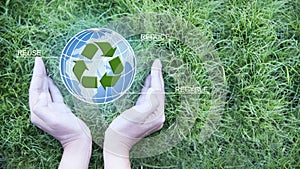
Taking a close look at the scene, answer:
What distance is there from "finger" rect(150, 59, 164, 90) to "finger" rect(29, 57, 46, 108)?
0.94 ft

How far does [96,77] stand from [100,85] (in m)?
0.02

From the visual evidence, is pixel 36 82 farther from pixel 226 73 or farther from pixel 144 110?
pixel 226 73

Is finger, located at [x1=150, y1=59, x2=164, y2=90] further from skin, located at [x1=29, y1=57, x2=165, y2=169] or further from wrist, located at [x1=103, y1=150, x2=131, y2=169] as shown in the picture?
wrist, located at [x1=103, y1=150, x2=131, y2=169]

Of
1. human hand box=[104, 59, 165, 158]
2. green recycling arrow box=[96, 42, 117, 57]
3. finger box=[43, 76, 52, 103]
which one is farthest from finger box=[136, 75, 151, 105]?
finger box=[43, 76, 52, 103]

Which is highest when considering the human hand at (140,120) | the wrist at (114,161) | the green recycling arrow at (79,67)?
the green recycling arrow at (79,67)

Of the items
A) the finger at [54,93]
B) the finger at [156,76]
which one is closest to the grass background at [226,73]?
the finger at [54,93]

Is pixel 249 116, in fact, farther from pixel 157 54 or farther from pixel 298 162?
pixel 157 54

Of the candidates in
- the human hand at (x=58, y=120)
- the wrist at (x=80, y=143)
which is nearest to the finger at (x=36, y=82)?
the human hand at (x=58, y=120)

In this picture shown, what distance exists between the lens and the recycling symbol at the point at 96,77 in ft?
3.79

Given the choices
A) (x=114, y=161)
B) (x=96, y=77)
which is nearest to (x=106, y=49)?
(x=96, y=77)

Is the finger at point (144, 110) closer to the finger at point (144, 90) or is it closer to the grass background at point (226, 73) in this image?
the finger at point (144, 90)

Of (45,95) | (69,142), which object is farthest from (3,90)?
(69,142)

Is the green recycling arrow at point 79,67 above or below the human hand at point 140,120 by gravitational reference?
above

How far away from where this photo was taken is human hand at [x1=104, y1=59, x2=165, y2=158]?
1162mm
